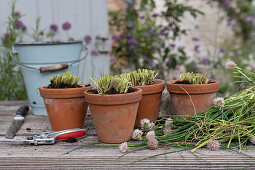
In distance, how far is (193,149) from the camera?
1.05 metres

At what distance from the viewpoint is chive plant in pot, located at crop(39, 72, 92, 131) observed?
128cm

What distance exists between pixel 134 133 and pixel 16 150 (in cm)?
52

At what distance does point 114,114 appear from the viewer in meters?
1.12

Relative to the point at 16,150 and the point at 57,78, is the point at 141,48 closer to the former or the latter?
the point at 57,78

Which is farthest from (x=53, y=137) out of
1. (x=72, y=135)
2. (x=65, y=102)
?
(x=65, y=102)

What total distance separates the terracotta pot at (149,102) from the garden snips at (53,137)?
1.01 ft

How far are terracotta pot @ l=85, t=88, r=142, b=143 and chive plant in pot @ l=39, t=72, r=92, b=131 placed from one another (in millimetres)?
169

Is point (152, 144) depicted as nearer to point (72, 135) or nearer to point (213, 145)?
point (213, 145)

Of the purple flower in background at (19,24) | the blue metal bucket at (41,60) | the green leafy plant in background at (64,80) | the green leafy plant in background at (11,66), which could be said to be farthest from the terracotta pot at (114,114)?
the purple flower in background at (19,24)

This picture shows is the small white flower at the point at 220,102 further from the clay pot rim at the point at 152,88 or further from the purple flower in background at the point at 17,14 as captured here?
the purple flower in background at the point at 17,14

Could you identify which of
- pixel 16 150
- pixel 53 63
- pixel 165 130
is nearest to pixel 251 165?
pixel 165 130

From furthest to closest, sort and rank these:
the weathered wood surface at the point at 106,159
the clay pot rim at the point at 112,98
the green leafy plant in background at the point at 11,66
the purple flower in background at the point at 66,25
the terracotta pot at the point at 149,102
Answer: the purple flower in background at the point at 66,25
the green leafy plant in background at the point at 11,66
the terracotta pot at the point at 149,102
the clay pot rim at the point at 112,98
the weathered wood surface at the point at 106,159

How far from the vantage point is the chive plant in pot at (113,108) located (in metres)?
1.10

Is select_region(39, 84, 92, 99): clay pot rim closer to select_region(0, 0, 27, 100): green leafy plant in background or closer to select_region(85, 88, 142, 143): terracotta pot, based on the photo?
select_region(85, 88, 142, 143): terracotta pot
